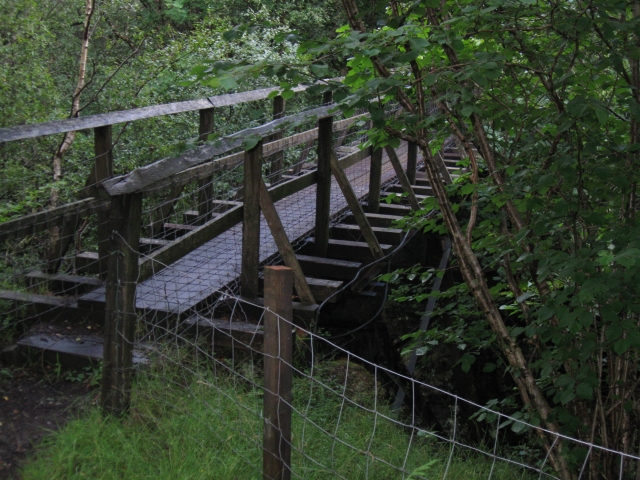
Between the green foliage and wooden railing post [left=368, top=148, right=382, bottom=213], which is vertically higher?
the green foliage

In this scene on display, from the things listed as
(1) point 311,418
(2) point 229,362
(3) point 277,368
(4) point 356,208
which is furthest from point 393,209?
(3) point 277,368

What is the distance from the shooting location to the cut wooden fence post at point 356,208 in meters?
6.01

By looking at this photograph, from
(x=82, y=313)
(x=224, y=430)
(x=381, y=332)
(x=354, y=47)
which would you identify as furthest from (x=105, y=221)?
(x=381, y=332)

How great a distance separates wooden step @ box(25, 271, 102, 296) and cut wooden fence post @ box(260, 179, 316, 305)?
128 centimetres

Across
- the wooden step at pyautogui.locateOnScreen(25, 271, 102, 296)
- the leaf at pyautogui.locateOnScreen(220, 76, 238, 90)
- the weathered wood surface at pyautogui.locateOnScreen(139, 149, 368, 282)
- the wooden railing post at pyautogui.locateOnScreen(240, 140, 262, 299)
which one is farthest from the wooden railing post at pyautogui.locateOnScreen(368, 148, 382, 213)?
the leaf at pyautogui.locateOnScreen(220, 76, 238, 90)

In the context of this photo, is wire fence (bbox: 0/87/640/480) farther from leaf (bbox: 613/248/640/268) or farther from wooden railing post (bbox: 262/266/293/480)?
leaf (bbox: 613/248/640/268)

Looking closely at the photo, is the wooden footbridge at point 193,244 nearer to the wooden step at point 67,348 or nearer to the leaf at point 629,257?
the wooden step at point 67,348

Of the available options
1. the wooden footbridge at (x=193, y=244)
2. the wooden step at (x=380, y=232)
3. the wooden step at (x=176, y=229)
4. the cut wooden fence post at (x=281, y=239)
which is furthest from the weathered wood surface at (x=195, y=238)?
the wooden step at (x=380, y=232)

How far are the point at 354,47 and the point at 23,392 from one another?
8.77 feet

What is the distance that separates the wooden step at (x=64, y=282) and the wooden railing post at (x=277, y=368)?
2511 mm

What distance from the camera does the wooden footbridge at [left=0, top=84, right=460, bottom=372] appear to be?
3434 millimetres

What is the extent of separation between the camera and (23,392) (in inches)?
154

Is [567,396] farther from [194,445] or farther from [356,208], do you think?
[356,208]

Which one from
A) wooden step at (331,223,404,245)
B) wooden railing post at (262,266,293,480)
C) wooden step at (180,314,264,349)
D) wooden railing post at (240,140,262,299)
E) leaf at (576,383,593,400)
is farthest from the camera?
wooden step at (331,223,404,245)
